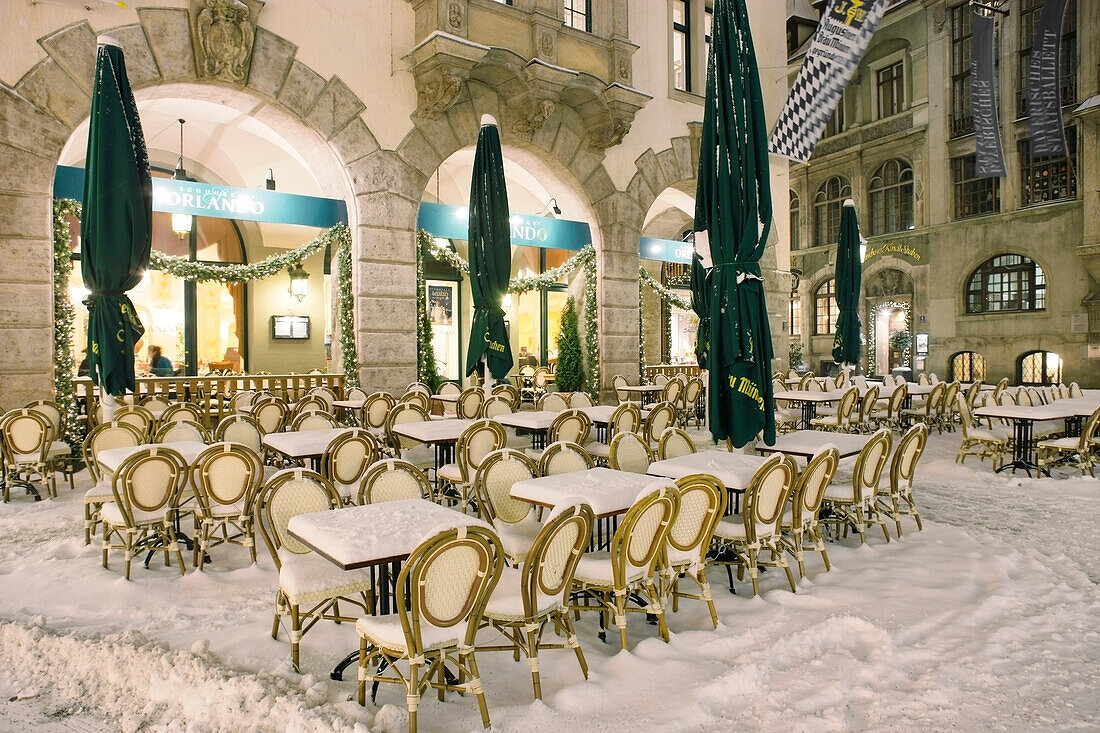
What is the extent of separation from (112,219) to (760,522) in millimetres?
6121

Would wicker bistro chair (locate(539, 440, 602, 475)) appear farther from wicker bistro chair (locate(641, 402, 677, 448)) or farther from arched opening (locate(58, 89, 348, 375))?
arched opening (locate(58, 89, 348, 375))

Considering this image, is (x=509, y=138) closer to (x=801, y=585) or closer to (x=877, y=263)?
(x=801, y=585)

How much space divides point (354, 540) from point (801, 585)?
2890 mm

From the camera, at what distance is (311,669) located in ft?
10.7

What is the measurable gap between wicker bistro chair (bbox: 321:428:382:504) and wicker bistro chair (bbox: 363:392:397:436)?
102 inches

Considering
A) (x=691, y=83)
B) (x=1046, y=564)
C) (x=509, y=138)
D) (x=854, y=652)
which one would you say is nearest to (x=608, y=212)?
(x=509, y=138)

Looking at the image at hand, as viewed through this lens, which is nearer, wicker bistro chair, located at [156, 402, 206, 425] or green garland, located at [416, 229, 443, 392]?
wicker bistro chair, located at [156, 402, 206, 425]

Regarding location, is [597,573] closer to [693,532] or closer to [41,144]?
[693,532]

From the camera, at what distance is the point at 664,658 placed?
11.1ft

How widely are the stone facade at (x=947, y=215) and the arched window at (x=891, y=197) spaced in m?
0.27

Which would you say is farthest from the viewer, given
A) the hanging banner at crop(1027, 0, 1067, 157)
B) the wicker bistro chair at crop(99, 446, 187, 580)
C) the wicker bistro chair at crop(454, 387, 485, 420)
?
the hanging banner at crop(1027, 0, 1067, 157)

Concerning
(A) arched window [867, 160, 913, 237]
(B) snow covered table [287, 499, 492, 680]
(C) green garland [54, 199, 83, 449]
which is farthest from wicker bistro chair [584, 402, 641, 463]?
(A) arched window [867, 160, 913, 237]

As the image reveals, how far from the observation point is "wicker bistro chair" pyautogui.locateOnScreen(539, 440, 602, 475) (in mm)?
4992

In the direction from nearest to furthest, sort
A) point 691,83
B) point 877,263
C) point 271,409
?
point 271,409 → point 691,83 → point 877,263
